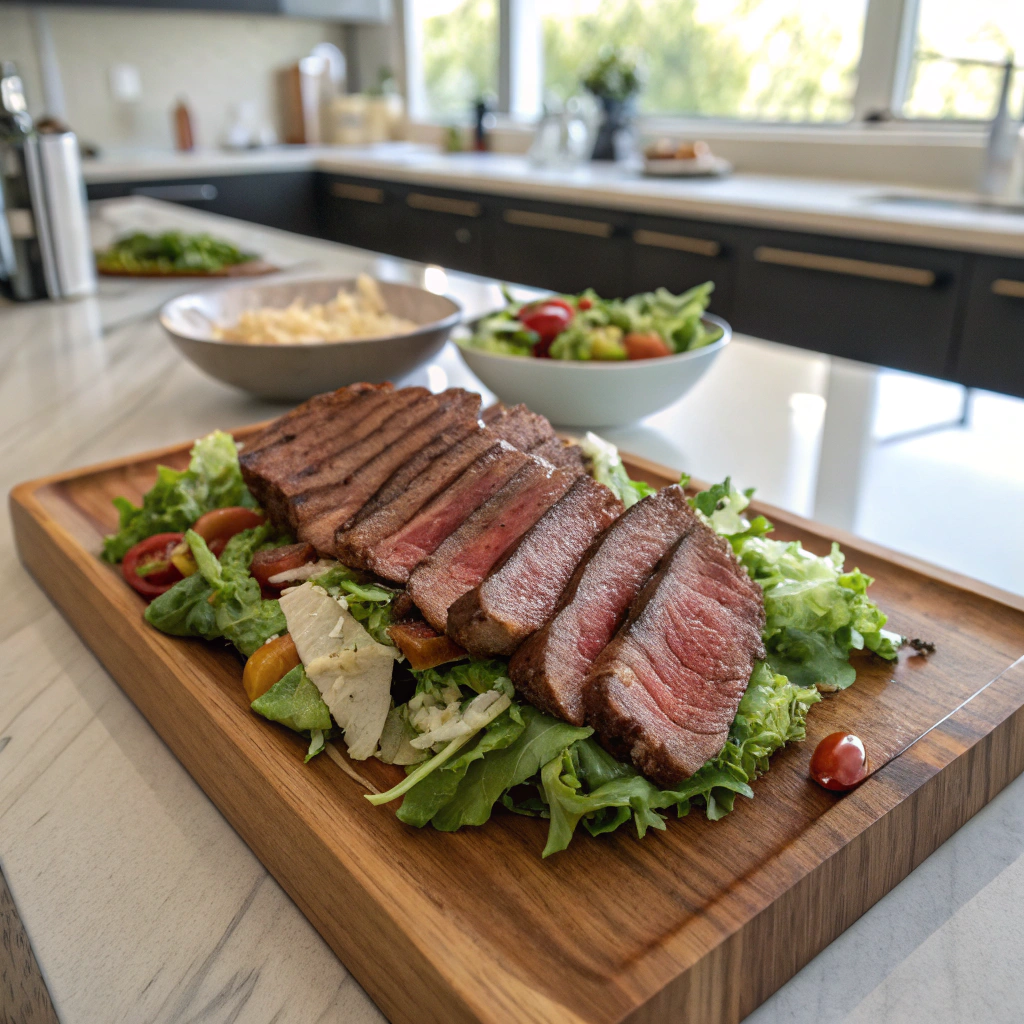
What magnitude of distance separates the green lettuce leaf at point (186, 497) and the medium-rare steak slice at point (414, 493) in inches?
14.7

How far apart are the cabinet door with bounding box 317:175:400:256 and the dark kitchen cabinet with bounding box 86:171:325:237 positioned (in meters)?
0.13

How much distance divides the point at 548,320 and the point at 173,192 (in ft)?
17.7

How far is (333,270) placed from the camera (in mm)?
3535

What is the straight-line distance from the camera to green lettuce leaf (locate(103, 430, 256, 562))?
58.9 inches

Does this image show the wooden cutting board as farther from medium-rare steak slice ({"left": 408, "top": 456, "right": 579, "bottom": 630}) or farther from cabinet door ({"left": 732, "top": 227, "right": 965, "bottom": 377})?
cabinet door ({"left": 732, "top": 227, "right": 965, "bottom": 377})

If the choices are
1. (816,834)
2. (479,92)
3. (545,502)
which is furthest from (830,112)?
(816,834)

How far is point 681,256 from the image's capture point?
4.45 m

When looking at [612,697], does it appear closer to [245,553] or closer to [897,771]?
[897,771]

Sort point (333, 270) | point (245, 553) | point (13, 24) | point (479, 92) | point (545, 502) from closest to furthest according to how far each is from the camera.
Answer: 1. point (545, 502)
2. point (245, 553)
3. point (333, 270)
4. point (13, 24)
5. point (479, 92)

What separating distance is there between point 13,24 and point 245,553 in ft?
23.3

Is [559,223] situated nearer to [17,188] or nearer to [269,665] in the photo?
[17,188]

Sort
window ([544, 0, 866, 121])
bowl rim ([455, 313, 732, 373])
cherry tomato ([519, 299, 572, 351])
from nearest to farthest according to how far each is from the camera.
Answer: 1. bowl rim ([455, 313, 732, 373])
2. cherry tomato ([519, 299, 572, 351])
3. window ([544, 0, 866, 121])

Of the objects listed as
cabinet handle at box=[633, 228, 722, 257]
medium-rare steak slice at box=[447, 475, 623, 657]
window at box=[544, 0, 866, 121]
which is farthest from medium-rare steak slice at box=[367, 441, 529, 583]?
window at box=[544, 0, 866, 121]

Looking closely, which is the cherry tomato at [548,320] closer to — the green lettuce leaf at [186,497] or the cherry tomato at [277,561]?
the green lettuce leaf at [186,497]
